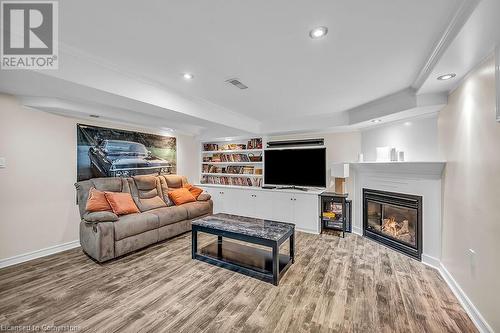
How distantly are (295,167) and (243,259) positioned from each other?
2497 mm

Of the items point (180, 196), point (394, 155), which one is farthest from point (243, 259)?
point (394, 155)

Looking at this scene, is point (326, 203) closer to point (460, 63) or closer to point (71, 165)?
point (460, 63)

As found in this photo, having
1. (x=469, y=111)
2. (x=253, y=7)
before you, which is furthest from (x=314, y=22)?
(x=469, y=111)

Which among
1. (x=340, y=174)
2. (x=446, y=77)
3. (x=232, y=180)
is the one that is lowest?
(x=232, y=180)

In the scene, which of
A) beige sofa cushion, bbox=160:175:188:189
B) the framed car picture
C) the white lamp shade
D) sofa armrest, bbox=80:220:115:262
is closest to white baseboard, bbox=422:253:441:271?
the white lamp shade

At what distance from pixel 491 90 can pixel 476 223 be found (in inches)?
45.5

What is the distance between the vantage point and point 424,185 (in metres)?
3.02

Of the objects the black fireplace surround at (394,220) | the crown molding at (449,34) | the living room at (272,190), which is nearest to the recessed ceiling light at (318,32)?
the living room at (272,190)

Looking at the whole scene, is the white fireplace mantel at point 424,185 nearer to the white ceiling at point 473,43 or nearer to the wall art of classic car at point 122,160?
the white ceiling at point 473,43

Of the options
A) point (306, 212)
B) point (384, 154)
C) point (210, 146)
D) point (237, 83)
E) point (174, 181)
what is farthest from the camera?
point (210, 146)

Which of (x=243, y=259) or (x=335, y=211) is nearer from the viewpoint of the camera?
(x=243, y=259)

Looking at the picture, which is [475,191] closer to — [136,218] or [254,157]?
[254,157]

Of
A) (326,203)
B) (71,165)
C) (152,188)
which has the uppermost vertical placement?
(71,165)

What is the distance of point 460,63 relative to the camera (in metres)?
1.89
